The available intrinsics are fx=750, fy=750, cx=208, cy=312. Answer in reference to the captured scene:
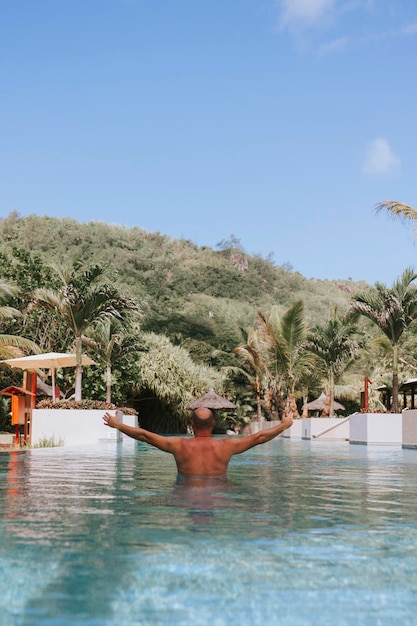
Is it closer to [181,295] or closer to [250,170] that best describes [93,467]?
[250,170]

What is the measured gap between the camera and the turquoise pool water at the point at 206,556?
2.91 meters

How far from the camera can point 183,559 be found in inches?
148

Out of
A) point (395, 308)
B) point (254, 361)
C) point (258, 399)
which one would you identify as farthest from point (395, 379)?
point (258, 399)

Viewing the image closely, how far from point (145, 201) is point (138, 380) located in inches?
569

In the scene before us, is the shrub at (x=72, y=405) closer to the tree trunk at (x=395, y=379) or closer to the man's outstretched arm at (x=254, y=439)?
the tree trunk at (x=395, y=379)

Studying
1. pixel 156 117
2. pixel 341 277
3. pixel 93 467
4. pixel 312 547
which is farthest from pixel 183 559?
pixel 341 277

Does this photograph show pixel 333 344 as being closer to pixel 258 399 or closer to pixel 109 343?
pixel 109 343

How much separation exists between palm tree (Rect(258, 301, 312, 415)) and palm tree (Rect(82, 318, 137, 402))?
21.3ft

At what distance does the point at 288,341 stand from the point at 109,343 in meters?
7.93

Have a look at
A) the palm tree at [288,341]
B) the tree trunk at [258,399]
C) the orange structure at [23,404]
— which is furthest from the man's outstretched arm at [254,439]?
the tree trunk at [258,399]

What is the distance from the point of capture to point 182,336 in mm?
46031

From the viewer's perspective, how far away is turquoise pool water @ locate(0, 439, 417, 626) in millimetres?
2906

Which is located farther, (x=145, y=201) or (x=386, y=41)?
(x=145, y=201)

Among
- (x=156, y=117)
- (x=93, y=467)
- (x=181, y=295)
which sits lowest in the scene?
(x=93, y=467)
